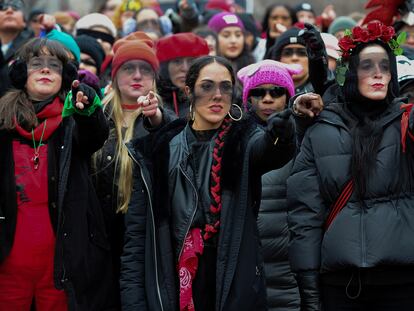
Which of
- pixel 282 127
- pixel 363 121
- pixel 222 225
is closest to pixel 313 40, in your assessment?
pixel 363 121

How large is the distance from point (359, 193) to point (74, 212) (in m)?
1.79

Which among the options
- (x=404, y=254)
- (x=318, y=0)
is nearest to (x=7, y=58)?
(x=404, y=254)

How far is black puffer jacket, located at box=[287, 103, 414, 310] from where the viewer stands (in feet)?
18.3

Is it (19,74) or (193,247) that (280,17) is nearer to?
(19,74)

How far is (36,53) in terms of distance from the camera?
6570mm

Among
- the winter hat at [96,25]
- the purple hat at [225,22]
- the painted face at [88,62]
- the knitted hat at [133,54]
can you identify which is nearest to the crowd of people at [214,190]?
the knitted hat at [133,54]

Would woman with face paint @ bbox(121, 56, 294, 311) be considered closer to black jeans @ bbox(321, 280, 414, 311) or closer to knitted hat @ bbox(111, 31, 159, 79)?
black jeans @ bbox(321, 280, 414, 311)

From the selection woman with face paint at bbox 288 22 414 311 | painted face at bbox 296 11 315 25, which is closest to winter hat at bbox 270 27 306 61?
woman with face paint at bbox 288 22 414 311

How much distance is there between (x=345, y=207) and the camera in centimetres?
574

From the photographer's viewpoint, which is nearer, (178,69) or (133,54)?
(133,54)

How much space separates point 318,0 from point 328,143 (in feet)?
67.8

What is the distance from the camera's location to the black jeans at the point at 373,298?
18.5ft

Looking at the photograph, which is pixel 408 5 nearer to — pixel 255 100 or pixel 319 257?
pixel 255 100

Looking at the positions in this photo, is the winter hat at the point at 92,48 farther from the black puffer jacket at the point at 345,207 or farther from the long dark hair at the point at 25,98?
the black puffer jacket at the point at 345,207
